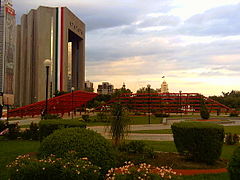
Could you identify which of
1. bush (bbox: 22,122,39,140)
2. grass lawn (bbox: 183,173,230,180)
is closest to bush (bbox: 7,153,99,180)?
grass lawn (bbox: 183,173,230,180)

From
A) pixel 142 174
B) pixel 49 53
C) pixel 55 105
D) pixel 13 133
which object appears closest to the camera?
pixel 142 174

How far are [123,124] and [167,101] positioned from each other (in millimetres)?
37336

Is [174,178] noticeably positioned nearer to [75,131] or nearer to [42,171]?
[42,171]

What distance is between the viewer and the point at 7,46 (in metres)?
98.9

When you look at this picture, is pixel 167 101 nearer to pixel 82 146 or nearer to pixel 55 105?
pixel 55 105

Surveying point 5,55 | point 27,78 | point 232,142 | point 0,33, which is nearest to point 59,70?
point 27,78

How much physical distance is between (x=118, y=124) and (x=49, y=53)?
267ft

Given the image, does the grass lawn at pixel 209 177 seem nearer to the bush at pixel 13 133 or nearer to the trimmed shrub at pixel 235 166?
the trimmed shrub at pixel 235 166

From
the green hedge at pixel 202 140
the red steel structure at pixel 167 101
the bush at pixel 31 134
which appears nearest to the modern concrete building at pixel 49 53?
the red steel structure at pixel 167 101

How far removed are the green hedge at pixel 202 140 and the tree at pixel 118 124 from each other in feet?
6.80

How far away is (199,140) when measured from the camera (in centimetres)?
761

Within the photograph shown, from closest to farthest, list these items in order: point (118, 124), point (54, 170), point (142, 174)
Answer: point (142, 174)
point (54, 170)
point (118, 124)

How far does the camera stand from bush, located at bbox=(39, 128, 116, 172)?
4910 millimetres

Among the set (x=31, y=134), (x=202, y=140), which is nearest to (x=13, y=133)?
(x=31, y=134)
